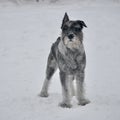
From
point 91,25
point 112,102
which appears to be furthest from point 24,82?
point 91,25

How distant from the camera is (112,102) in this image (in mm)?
10164

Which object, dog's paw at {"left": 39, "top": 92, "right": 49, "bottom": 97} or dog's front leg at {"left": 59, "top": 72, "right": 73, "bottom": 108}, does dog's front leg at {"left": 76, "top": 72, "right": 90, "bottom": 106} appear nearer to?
dog's front leg at {"left": 59, "top": 72, "right": 73, "bottom": 108}

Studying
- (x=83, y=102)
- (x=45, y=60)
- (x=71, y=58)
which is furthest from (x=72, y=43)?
(x=45, y=60)

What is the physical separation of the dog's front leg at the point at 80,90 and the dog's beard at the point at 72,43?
2.24ft

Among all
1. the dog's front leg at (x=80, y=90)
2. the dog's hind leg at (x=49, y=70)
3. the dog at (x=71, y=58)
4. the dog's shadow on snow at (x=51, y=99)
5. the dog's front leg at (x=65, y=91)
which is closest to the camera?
the dog at (x=71, y=58)

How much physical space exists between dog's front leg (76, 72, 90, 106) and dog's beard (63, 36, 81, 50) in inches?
26.9

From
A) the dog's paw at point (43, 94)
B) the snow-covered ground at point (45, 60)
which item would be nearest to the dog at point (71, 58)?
the snow-covered ground at point (45, 60)

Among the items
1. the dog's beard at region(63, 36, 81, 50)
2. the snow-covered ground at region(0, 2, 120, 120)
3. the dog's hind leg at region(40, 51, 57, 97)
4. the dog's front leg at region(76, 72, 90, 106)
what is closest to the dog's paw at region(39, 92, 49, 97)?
the dog's hind leg at region(40, 51, 57, 97)

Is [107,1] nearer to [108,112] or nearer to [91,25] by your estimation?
[91,25]

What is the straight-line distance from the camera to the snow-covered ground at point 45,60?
381 inches

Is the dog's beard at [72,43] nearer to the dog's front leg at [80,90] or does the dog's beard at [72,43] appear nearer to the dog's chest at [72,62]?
the dog's chest at [72,62]

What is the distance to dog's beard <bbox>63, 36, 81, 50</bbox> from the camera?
9.53 metres

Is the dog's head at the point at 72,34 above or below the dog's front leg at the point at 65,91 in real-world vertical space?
above

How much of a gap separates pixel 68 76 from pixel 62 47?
2.12 feet
